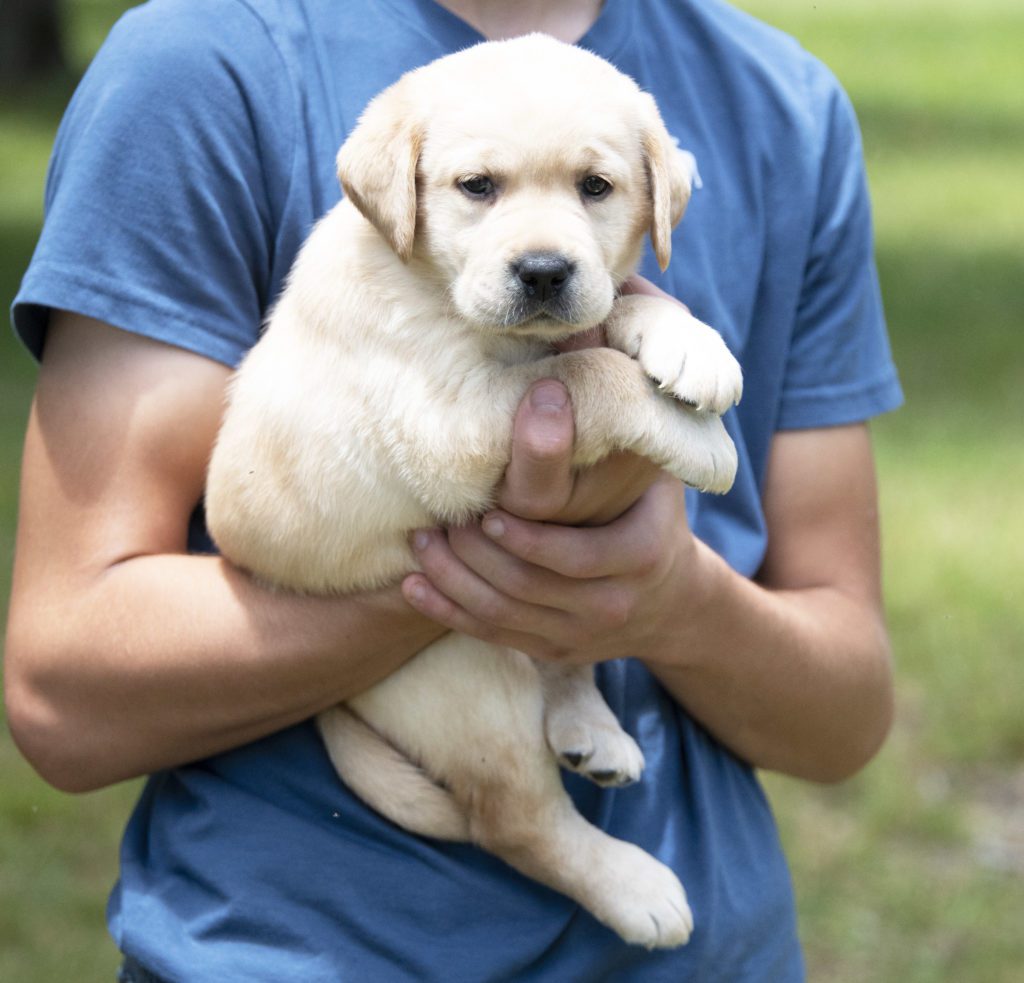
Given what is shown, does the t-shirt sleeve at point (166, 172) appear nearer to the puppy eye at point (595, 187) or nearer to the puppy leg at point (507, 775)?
the puppy eye at point (595, 187)

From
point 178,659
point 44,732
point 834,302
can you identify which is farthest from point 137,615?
point 834,302

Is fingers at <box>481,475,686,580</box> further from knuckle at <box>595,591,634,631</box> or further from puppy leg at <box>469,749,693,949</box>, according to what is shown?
puppy leg at <box>469,749,693,949</box>

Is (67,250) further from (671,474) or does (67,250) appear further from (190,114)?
(671,474)

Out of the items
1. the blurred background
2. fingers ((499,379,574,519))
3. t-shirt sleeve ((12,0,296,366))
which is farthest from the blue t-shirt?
the blurred background

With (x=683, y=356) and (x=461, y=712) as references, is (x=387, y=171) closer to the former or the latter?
(x=683, y=356)

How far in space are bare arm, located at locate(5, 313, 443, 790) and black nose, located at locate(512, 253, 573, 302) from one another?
1.63ft

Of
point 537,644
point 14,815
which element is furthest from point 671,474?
point 14,815

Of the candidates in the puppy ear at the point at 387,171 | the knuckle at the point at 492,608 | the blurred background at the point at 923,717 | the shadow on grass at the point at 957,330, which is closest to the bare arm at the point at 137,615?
the knuckle at the point at 492,608

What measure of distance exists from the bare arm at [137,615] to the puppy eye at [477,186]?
464mm

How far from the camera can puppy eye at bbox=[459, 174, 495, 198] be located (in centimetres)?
225

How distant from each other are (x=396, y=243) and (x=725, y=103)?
691mm

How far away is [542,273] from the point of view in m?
2.13

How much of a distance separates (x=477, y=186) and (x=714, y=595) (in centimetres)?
69

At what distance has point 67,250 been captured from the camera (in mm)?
2266
